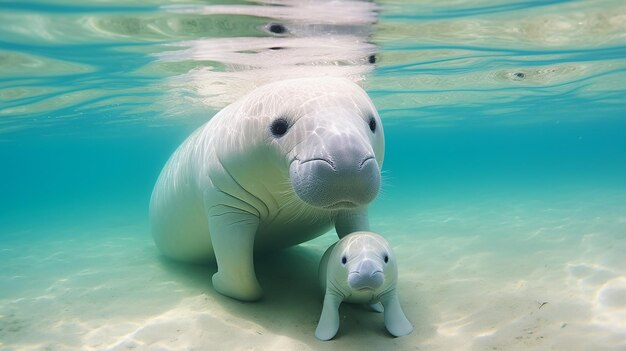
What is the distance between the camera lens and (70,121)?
20.8 meters

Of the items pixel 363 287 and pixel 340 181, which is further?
pixel 363 287

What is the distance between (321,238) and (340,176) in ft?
21.2

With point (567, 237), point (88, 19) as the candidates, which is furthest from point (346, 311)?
point (88, 19)

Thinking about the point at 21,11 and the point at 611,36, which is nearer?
the point at 21,11

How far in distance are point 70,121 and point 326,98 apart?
2053 cm

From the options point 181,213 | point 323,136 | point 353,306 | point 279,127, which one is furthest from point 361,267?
point 181,213

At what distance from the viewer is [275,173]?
3.88m

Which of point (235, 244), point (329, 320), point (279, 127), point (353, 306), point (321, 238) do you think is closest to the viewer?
point (279, 127)

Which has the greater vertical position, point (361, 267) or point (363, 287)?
point (361, 267)

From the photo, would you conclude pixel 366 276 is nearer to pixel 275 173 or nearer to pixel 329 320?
pixel 329 320

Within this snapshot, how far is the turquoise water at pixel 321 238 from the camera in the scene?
419 centimetres

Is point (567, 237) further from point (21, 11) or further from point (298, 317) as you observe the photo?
point (21, 11)

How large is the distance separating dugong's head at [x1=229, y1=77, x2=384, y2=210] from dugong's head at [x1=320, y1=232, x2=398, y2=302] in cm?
69

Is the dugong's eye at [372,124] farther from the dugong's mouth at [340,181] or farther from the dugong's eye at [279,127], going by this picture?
the dugong's mouth at [340,181]
